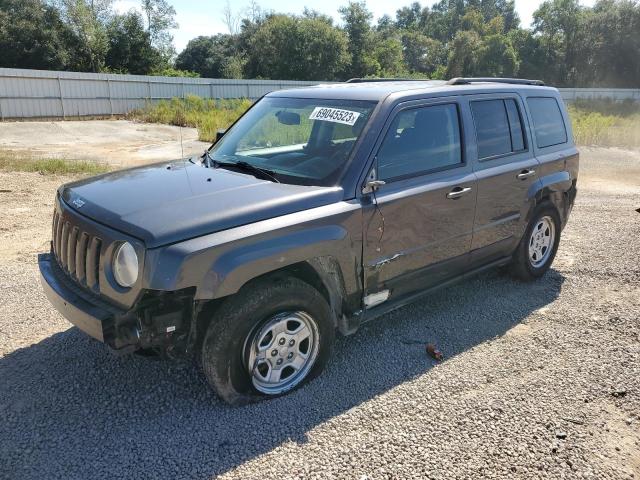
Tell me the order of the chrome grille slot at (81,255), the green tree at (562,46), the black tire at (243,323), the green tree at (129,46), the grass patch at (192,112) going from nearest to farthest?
the black tire at (243,323) < the chrome grille slot at (81,255) < the grass patch at (192,112) < the green tree at (129,46) < the green tree at (562,46)

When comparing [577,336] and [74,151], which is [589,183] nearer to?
[577,336]

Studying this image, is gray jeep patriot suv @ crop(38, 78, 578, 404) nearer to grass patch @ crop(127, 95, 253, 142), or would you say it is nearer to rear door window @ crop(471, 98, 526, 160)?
rear door window @ crop(471, 98, 526, 160)

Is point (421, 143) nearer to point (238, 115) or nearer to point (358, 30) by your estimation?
point (238, 115)

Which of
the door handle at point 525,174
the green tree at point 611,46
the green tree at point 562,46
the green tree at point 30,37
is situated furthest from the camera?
the green tree at point 562,46

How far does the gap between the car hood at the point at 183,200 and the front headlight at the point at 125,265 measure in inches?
3.9

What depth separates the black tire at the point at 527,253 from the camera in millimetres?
5105

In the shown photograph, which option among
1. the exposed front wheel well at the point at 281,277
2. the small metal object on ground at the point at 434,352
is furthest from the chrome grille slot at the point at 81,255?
the small metal object on ground at the point at 434,352

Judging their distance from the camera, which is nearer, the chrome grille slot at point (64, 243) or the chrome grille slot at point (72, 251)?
the chrome grille slot at point (72, 251)

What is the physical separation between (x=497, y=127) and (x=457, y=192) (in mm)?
926

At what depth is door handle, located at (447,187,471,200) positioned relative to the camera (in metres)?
4.02

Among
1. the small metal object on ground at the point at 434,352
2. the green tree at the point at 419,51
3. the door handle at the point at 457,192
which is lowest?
the small metal object on ground at the point at 434,352

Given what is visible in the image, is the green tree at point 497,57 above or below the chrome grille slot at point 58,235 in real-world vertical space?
above

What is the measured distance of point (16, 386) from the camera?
3.43 metres

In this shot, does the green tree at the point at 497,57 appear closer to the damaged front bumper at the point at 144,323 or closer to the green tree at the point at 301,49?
the green tree at the point at 301,49
